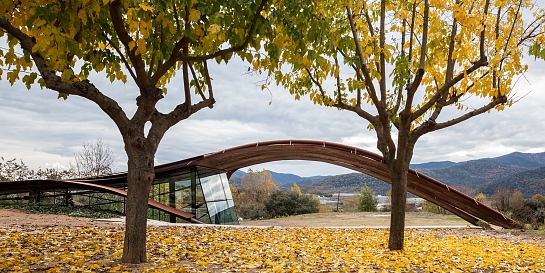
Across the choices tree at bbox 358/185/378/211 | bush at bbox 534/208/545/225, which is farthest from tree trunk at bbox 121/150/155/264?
tree at bbox 358/185/378/211

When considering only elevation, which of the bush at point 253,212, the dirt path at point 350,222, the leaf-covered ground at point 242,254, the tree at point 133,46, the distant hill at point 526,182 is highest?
the tree at point 133,46

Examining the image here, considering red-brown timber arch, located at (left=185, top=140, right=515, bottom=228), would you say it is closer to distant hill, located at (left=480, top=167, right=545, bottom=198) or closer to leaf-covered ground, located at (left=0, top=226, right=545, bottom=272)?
leaf-covered ground, located at (left=0, top=226, right=545, bottom=272)

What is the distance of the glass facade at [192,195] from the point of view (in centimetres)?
1478

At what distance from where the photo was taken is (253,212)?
862 inches

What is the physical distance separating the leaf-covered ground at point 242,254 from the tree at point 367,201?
48.2 feet

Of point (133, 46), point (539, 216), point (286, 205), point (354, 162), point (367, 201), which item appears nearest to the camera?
point (133, 46)

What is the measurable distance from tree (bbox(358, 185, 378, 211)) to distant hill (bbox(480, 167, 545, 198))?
43.6 ft

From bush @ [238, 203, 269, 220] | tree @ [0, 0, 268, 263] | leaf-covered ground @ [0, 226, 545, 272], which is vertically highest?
tree @ [0, 0, 268, 263]

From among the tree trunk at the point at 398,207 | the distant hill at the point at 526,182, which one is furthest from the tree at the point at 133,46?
the distant hill at the point at 526,182

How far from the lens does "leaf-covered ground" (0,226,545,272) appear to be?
209 inches

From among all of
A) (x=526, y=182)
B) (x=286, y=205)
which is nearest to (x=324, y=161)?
(x=286, y=205)

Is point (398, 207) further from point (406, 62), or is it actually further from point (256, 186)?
point (256, 186)

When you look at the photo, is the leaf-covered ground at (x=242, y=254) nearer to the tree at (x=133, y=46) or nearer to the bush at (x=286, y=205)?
the tree at (x=133, y=46)

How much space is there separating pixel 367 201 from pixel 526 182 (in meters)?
16.4
